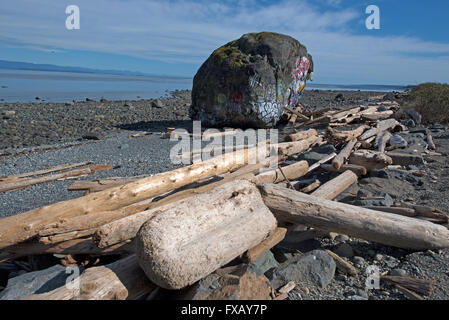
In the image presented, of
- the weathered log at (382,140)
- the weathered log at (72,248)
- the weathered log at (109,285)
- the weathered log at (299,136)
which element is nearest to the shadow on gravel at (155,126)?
the weathered log at (299,136)

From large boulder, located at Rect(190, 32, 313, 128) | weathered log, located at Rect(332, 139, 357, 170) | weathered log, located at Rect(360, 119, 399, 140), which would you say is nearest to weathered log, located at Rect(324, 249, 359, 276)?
weathered log, located at Rect(332, 139, 357, 170)

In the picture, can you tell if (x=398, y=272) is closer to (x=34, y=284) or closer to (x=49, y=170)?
(x=34, y=284)

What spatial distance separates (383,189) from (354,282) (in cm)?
310

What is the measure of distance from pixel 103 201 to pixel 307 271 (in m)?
2.66

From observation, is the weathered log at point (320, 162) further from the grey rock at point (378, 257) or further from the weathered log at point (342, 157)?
the grey rock at point (378, 257)

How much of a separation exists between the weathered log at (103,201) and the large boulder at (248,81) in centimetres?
706

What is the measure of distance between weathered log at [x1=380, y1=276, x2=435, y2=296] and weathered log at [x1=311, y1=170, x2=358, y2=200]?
1.73 meters

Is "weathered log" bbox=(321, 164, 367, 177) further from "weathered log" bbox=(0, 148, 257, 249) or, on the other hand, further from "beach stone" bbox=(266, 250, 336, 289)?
"beach stone" bbox=(266, 250, 336, 289)

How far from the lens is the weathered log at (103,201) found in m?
3.23

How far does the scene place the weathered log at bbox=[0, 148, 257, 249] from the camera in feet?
10.6

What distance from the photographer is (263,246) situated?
3.32 m

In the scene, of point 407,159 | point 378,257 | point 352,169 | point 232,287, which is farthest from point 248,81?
point 232,287
